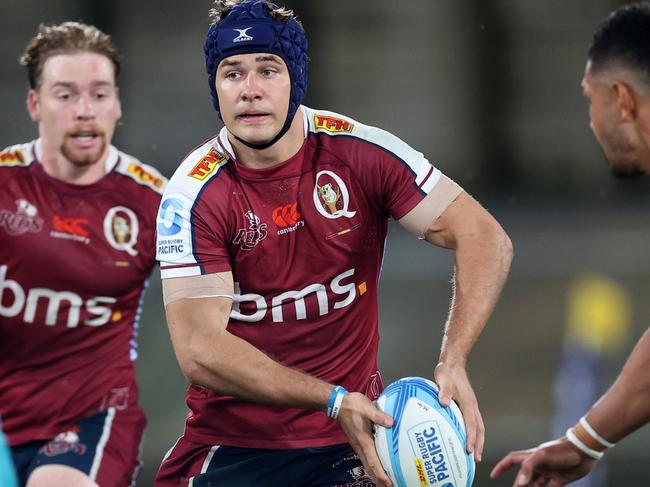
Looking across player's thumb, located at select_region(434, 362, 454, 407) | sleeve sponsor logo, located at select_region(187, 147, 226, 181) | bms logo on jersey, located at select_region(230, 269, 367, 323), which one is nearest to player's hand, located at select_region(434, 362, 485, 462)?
player's thumb, located at select_region(434, 362, 454, 407)

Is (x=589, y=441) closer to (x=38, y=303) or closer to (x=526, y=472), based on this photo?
(x=526, y=472)

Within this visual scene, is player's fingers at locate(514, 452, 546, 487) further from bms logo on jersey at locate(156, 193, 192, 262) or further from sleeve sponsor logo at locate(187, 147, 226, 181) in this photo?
sleeve sponsor logo at locate(187, 147, 226, 181)

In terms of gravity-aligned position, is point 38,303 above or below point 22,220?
below

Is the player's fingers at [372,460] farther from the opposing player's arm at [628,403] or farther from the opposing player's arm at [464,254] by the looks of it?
the opposing player's arm at [628,403]

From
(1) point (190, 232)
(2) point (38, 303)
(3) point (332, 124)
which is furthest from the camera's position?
(2) point (38, 303)

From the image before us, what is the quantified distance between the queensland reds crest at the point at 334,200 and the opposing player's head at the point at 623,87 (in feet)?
3.08

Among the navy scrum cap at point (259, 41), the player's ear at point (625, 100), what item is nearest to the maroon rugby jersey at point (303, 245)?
the navy scrum cap at point (259, 41)

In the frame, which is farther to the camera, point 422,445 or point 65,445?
point 65,445

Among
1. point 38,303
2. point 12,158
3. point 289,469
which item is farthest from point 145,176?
point 289,469

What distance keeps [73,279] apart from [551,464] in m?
2.26

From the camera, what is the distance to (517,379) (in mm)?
10320

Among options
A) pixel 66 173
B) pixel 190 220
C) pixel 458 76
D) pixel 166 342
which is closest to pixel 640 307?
pixel 166 342

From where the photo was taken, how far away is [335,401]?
4.23 m

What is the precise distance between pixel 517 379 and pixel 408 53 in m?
7.02
